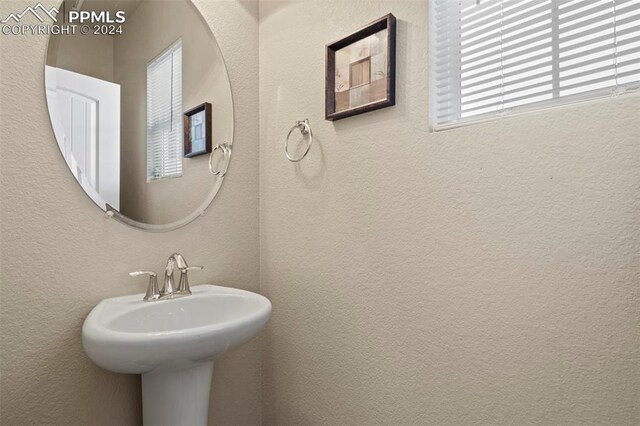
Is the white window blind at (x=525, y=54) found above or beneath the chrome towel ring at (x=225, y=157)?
above

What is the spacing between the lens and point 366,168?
4.09 feet

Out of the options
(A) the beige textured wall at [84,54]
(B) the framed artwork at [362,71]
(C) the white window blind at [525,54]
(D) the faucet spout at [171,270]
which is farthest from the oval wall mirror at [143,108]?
(C) the white window blind at [525,54]

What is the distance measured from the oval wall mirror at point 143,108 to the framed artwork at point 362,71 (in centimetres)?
47

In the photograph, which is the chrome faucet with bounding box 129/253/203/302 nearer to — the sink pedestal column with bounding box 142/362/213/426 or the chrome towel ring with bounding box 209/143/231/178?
the sink pedestal column with bounding box 142/362/213/426

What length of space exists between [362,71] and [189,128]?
2.26 feet

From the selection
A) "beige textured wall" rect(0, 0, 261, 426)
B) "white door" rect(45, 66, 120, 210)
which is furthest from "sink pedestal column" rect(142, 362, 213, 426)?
"white door" rect(45, 66, 120, 210)

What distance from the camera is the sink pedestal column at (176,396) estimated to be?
1146 millimetres

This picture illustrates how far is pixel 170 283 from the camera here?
1.28 m

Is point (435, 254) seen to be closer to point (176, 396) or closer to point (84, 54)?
point (176, 396)

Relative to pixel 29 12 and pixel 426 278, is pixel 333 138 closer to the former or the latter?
pixel 426 278

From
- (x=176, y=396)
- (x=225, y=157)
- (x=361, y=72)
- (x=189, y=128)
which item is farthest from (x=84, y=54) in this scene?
(x=176, y=396)

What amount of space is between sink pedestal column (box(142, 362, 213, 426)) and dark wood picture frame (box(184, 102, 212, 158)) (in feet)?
2.55

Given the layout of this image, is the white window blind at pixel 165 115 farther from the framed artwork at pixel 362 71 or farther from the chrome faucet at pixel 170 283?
the framed artwork at pixel 362 71

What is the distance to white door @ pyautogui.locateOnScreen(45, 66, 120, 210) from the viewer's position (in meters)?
1.15
